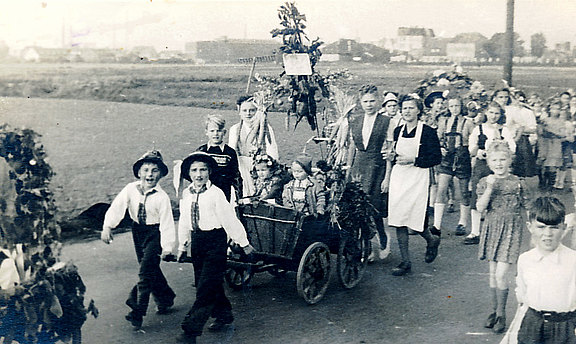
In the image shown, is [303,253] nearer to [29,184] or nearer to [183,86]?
[183,86]

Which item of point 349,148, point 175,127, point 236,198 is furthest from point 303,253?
point 175,127

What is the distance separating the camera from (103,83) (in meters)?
4.80

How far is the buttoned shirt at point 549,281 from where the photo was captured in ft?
15.4

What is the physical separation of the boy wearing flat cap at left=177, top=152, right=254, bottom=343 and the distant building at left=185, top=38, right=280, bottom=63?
905mm

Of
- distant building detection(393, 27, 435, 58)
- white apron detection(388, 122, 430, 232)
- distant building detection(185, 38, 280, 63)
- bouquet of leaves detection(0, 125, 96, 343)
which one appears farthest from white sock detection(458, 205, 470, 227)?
bouquet of leaves detection(0, 125, 96, 343)

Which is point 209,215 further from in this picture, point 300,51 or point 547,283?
point 547,283

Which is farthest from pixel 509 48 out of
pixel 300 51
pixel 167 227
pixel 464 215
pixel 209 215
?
pixel 167 227

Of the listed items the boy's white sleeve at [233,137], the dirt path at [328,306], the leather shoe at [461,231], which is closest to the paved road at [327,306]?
the dirt path at [328,306]

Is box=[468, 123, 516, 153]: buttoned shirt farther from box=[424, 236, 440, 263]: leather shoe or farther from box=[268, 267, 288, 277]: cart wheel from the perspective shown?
box=[268, 267, 288, 277]: cart wheel

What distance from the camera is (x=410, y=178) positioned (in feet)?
17.9

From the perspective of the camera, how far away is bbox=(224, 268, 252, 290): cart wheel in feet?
16.7

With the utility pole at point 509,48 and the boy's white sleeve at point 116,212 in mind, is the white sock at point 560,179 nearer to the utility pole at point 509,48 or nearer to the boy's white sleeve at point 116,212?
the utility pole at point 509,48

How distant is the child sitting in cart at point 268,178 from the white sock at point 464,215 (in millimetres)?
1760

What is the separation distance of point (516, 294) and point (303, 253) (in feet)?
5.74
